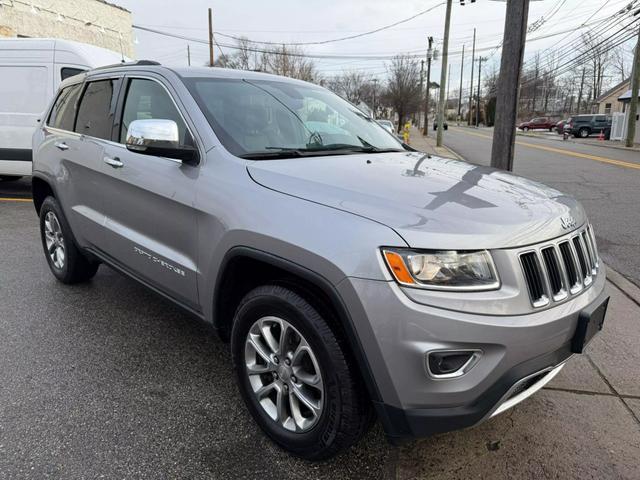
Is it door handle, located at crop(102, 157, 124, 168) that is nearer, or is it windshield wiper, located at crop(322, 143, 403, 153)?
windshield wiper, located at crop(322, 143, 403, 153)

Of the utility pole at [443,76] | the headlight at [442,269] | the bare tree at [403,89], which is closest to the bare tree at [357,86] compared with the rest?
the bare tree at [403,89]

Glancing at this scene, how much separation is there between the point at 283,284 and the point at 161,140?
1047mm

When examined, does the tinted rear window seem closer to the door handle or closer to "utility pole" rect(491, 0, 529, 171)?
the door handle

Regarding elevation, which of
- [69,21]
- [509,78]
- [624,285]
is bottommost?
[624,285]

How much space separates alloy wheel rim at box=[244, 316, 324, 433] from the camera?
2.23m

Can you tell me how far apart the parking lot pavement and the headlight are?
3.29ft

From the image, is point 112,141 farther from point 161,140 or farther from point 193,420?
point 193,420

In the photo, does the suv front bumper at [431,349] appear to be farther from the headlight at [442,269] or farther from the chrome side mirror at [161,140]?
the chrome side mirror at [161,140]

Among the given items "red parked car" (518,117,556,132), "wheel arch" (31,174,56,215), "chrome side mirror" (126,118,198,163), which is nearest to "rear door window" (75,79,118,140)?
"wheel arch" (31,174,56,215)

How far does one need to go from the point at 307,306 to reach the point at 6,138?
8.50 meters

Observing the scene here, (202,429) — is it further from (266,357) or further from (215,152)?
(215,152)

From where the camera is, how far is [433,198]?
220 cm

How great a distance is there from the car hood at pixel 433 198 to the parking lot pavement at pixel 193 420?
1097 mm

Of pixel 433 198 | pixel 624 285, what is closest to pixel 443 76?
pixel 624 285
